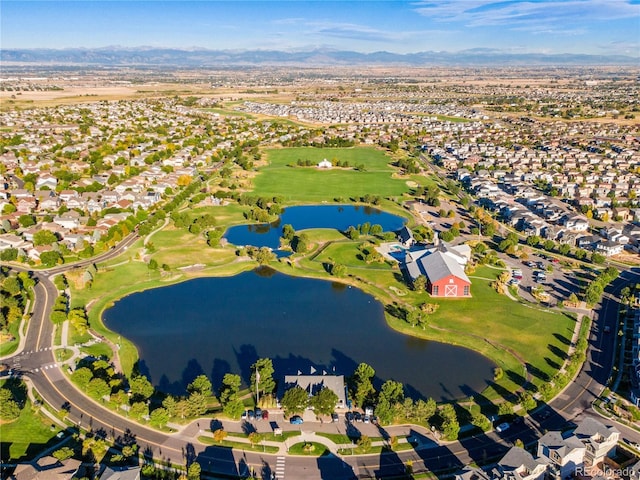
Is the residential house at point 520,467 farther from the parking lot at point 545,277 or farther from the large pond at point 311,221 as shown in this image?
the large pond at point 311,221

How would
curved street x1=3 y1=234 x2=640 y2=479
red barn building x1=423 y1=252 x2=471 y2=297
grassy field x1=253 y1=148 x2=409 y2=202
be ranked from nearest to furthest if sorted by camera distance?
curved street x1=3 y1=234 x2=640 y2=479, red barn building x1=423 y1=252 x2=471 y2=297, grassy field x1=253 y1=148 x2=409 y2=202

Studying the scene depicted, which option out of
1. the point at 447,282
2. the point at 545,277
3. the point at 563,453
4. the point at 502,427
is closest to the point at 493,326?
the point at 447,282

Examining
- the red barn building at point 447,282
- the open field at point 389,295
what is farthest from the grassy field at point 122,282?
the red barn building at point 447,282

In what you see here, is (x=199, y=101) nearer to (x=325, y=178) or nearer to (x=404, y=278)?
(x=325, y=178)

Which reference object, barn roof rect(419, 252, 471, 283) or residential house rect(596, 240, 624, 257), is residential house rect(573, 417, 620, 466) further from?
residential house rect(596, 240, 624, 257)

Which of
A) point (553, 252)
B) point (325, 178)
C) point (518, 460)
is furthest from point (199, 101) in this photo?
point (518, 460)

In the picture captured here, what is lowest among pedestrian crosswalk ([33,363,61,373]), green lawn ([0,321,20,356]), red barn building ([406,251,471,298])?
pedestrian crosswalk ([33,363,61,373])

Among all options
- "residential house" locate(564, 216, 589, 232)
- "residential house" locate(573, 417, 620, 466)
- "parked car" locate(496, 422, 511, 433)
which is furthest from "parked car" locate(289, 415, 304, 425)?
"residential house" locate(564, 216, 589, 232)
